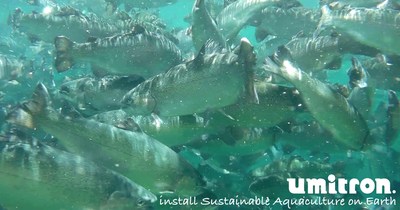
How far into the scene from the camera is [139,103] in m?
5.19

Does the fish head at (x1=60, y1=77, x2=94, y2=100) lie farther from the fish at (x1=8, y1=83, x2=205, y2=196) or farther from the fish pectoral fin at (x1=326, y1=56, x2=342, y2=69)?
the fish pectoral fin at (x1=326, y1=56, x2=342, y2=69)

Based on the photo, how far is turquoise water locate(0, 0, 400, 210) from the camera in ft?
12.3

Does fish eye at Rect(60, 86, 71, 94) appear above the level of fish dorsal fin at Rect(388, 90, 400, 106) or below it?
above

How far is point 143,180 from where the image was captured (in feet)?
15.0

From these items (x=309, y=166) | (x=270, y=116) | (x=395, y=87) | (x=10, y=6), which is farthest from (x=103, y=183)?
(x=10, y=6)

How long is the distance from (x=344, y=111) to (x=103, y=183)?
2892 millimetres

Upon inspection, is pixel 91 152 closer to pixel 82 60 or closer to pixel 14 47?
pixel 82 60

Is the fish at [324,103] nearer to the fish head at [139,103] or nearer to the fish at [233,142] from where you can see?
the fish at [233,142]

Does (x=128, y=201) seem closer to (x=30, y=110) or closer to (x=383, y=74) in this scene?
(x=30, y=110)

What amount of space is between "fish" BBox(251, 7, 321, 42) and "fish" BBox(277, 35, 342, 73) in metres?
2.30

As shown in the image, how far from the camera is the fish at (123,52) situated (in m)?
5.92

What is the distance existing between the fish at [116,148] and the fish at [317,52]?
8.68ft

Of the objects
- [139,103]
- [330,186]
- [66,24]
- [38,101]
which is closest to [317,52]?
[330,186]

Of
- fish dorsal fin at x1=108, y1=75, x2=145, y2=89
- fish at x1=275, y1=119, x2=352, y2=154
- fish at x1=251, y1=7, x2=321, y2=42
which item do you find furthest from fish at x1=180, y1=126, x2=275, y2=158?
fish at x1=251, y1=7, x2=321, y2=42
